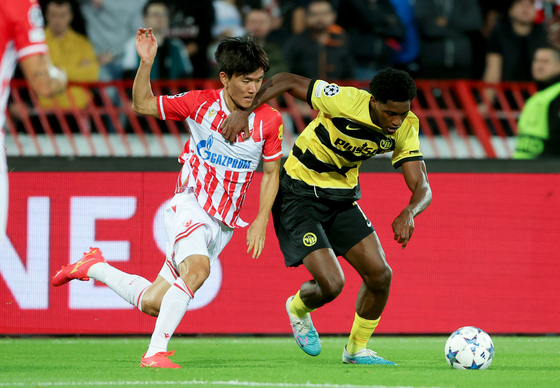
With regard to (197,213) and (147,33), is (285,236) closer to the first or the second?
(197,213)

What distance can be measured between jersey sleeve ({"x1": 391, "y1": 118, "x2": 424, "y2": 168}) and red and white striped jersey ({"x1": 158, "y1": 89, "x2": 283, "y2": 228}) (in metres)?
0.80

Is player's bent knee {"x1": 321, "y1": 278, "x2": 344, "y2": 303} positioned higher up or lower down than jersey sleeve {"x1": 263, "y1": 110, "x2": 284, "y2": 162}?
lower down

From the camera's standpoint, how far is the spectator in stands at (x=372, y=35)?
30.6 feet

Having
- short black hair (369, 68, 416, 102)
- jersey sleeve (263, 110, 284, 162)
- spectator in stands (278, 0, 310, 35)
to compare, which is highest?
short black hair (369, 68, 416, 102)

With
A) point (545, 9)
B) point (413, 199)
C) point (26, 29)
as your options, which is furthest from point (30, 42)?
point (545, 9)

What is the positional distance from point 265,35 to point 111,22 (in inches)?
72.8

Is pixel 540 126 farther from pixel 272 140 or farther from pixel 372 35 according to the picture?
pixel 272 140

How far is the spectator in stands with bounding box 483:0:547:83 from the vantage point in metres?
9.47

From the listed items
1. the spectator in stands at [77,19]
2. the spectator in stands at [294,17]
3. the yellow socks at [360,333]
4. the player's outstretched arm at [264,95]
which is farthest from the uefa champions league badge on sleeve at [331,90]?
the spectator in stands at [77,19]

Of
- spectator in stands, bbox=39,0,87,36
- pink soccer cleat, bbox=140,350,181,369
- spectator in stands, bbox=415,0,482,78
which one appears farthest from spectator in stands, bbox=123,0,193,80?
pink soccer cleat, bbox=140,350,181,369

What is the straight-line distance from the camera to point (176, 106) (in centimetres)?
519

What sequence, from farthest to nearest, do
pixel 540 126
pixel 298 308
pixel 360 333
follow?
pixel 540 126, pixel 298 308, pixel 360 333

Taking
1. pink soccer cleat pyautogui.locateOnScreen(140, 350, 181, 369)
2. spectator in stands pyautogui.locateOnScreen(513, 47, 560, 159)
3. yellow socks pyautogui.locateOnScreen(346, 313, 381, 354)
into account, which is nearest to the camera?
pink soccer cleat pyautogui.locateOnScreen(140, 350, 181, 369)

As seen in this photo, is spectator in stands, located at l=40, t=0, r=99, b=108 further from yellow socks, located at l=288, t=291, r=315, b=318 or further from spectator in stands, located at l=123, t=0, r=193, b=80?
yellow socks, located at l=288, t=291, r=315, b=318
